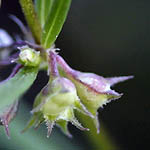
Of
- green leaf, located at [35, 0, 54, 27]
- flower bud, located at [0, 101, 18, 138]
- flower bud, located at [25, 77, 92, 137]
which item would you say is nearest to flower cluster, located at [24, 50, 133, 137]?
flower bud, located at [25, 77, 92, 137]

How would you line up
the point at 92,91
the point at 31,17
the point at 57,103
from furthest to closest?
the point at 31,17, the point at 92,91, the point at 57,103

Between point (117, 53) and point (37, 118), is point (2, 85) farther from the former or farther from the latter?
point (117, 53)

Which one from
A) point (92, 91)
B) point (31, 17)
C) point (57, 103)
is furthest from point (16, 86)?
point (31, 17)

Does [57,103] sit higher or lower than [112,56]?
higher

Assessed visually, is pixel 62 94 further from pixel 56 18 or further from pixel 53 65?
pixel 56 18

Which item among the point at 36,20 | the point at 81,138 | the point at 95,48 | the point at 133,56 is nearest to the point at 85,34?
the point at 95,48

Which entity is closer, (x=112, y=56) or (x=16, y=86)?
(x=16, y=86)

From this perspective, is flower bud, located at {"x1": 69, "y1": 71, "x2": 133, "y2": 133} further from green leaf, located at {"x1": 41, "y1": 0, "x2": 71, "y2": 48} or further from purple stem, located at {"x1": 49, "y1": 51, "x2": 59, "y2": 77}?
green leaf, located at {"x1": 41, "y1": 0, "x2": 71, "y2": 48}
